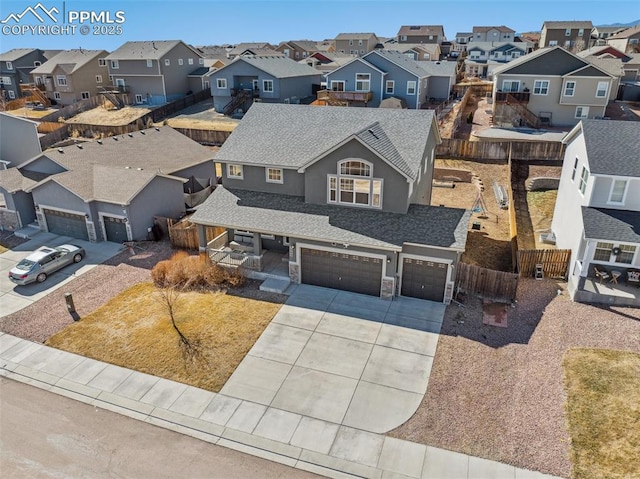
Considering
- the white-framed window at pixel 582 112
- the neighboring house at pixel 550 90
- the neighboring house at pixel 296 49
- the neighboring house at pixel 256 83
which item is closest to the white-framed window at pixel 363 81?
the neighboring house at pixel 256 83

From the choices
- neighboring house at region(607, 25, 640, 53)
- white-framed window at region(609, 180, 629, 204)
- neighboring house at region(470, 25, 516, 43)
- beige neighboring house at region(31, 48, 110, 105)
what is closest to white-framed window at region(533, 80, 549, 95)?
white-framed window at region(609, 180, 629, 204)

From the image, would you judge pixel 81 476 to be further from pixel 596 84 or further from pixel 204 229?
pixel 596 84

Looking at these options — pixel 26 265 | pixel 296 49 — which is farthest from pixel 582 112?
pixel 296 49

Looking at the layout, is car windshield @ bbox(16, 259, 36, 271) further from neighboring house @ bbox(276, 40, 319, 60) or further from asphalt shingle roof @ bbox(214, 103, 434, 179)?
neighboring house @ bbox(276, 40, 319, 60)

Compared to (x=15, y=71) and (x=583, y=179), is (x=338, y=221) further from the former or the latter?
(x=15, y=71)

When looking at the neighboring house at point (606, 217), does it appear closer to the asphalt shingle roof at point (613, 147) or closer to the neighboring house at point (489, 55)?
the asphalt shingle roof at point (613, 147)
